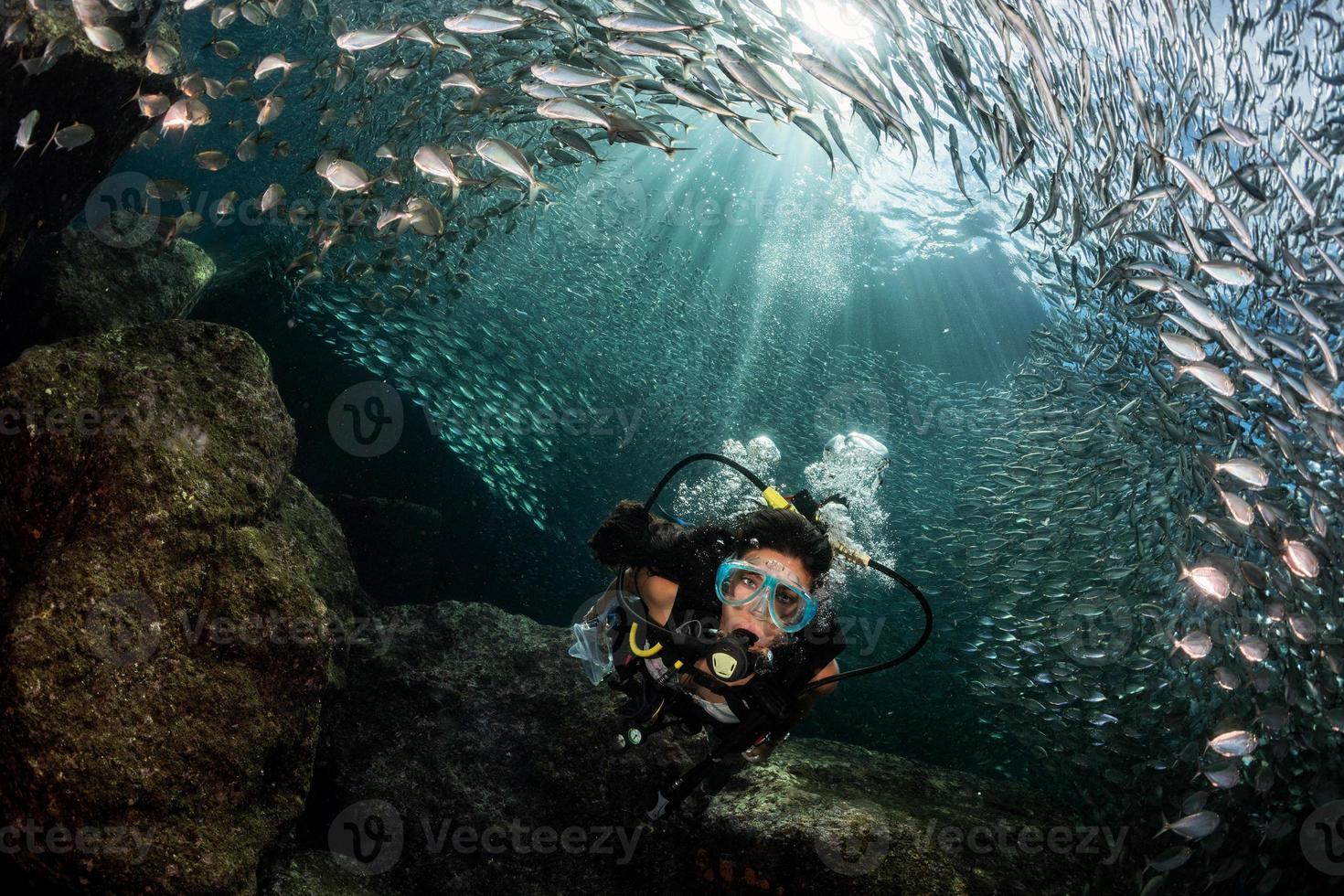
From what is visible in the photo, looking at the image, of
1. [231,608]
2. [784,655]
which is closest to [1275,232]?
[784,655]

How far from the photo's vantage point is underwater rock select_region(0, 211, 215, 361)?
566 centimetres

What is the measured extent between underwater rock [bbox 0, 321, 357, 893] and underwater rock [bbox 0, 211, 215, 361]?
9.70ft

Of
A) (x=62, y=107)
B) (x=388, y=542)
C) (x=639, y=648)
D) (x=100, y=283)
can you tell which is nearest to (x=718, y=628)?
(x=639, y=648)

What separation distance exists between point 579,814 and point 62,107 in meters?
6.83

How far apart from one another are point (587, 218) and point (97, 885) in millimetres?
21049

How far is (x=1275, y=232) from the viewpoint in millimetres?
6129

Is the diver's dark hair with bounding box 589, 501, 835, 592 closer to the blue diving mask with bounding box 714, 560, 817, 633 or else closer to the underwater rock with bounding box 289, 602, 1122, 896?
the blue diving mask with bounding box 714, 560, 817, 633

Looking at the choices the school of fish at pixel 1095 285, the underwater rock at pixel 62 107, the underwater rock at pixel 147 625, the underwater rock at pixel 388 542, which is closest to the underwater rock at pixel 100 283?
the underwater rock at pixel 62 107

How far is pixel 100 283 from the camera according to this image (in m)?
6.15

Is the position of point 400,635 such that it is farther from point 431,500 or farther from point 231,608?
point 431,500

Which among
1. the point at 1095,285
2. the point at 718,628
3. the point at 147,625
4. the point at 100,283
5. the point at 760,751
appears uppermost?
the point at 1095,285

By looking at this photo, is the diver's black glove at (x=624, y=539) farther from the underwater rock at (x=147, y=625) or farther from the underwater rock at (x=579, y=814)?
the underwater rock at (x=579, y=814)

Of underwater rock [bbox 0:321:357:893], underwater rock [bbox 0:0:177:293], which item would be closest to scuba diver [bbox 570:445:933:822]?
underwater rock [bbox 0:321:357:893]

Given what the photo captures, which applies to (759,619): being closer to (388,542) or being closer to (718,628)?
(718,628)
